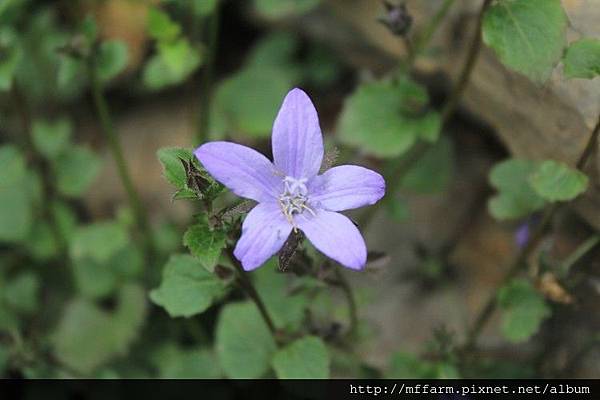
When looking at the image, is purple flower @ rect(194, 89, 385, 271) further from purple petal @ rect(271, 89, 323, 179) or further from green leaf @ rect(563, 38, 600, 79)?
green leaf @ rect(563, 38, 600, 79)

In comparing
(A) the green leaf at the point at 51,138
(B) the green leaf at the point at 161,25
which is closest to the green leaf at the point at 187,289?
(B) the green leaf at the point at 161,25

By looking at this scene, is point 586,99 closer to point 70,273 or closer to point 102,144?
point 70,273

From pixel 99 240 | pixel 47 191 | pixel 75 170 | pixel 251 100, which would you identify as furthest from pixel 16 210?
pixel 251 100

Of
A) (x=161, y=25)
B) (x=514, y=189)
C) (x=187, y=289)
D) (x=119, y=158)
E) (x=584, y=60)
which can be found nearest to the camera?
(x=584, y=60)

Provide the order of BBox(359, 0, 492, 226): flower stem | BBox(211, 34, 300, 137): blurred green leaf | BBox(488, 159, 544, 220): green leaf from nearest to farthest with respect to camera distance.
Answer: BBox(359, 0, 492, 226): flower stem, BBox(488, 159, 544, 220): green leaf, BBox(211, 34, 300, 137): blurred green leaf

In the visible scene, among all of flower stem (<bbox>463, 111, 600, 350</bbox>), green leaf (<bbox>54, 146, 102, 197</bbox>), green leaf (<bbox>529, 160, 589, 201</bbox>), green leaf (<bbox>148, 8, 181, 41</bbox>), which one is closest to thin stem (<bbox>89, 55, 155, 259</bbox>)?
green leaf (<bbox>54, 146, 102, 197</bbox>)

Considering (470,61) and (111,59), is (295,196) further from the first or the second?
(111,59)

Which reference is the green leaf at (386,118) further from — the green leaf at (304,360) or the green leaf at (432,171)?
the green leaf at (304,360)

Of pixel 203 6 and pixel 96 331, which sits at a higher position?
pixel 203 6
